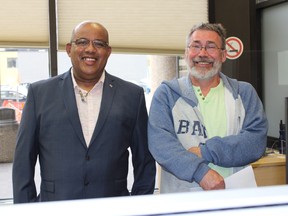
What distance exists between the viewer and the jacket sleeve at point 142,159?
190 cm

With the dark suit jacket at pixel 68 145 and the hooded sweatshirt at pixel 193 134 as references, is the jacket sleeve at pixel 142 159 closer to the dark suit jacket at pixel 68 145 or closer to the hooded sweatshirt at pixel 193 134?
the dark suit jacket at pixel 68 145

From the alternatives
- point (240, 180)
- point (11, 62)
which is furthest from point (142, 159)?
point (11, 62)

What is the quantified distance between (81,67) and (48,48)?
246 cm

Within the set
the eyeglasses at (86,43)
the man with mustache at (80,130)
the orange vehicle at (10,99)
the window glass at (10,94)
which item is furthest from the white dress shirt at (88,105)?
the orange vehicle at (10,99)

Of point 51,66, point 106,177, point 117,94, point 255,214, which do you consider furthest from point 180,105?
point 51,66

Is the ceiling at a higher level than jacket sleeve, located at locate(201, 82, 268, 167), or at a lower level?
higher

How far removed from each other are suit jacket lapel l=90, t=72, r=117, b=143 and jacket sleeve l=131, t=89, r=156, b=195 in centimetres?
14

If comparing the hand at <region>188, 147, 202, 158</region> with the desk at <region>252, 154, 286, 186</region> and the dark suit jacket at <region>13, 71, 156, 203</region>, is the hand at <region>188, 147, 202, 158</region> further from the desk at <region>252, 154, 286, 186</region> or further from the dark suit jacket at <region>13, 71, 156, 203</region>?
the desk at <region>252, 154, 286, 186</region>

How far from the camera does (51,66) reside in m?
4.11

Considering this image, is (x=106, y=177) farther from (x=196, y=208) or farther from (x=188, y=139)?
(x=196, y=208)

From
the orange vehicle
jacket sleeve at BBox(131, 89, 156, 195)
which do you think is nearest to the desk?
jacket sleeve at BBox(131, 89, 156, 195)

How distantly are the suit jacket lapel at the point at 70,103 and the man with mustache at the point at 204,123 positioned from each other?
0.31 m

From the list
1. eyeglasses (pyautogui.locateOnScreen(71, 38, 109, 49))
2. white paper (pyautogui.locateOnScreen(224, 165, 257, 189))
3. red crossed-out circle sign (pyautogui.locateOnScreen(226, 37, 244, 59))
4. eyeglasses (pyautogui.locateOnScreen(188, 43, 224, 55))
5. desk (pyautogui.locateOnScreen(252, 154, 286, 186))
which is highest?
red crossed-out circle sign (pyautogui.locateOnScreen(226, 37, 244, 59))

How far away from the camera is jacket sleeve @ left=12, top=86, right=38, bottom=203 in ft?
5.84
